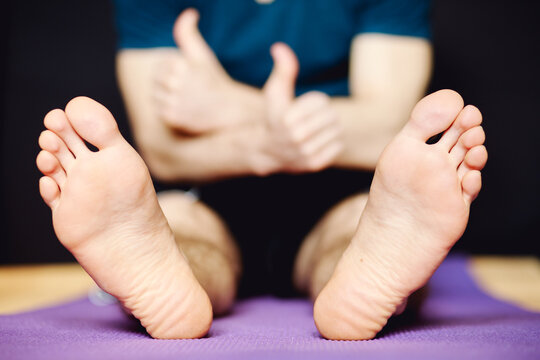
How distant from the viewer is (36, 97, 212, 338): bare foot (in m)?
0.63

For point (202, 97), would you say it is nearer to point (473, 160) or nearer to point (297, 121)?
point (297, 121)

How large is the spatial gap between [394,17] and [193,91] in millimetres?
458

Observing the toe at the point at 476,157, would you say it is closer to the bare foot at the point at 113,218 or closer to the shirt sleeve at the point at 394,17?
the bare foot at the point at 113,218

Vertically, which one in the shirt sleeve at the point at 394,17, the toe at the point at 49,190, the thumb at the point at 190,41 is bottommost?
the toe at the point at 49,190

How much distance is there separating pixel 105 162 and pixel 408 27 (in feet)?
2.59

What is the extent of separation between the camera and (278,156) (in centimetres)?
94

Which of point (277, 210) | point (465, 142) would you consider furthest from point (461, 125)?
point (277, 210)

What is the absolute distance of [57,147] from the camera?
0.63 m

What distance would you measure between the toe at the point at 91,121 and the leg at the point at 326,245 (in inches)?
15.2

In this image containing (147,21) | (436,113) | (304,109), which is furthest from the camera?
(147,21)

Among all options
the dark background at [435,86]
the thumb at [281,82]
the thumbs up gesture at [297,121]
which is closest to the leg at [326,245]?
the thumbs up gesture at [297,121]

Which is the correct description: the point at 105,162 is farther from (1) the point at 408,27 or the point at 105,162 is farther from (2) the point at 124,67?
(1) the point at 408,27

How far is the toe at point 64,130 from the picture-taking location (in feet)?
2.05

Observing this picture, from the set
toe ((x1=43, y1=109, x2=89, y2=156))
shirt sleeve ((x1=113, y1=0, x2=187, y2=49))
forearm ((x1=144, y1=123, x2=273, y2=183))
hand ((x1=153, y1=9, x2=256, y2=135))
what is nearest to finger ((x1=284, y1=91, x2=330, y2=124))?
forearm ((x1=144, y1=123, x2=273, y2=183))
